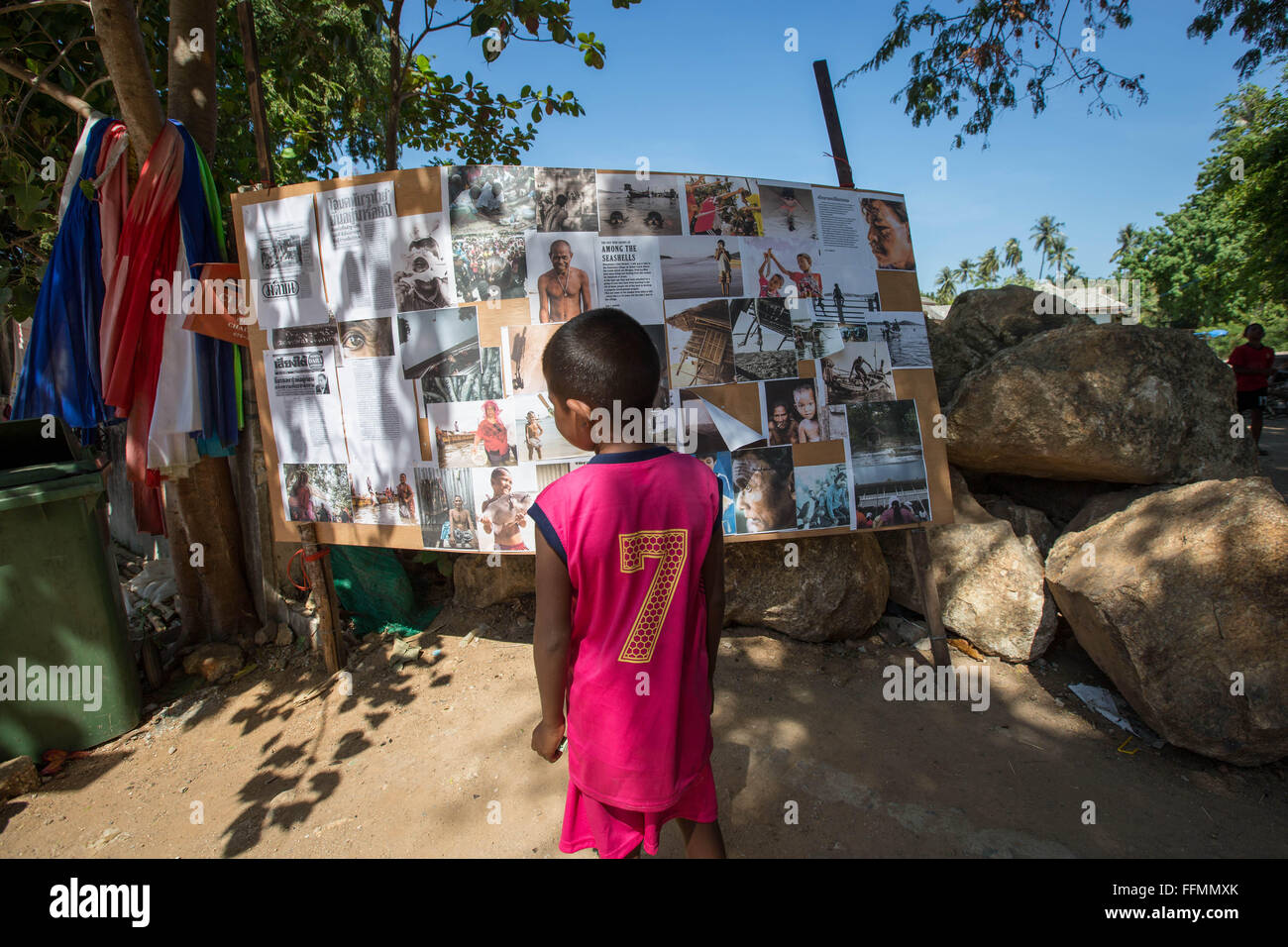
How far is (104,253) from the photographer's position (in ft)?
11.3

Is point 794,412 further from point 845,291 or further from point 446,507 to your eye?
point 446,507

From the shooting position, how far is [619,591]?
5.02ft

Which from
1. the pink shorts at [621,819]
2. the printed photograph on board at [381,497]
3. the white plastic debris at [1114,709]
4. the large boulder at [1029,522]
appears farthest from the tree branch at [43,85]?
the white plastic debris at [1114,709]

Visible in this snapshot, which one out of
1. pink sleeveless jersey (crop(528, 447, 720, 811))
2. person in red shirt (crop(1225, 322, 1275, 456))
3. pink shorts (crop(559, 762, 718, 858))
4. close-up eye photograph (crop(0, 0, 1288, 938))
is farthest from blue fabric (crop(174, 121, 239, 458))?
person in red shirt (crop(1225, 322, 1275, 456))

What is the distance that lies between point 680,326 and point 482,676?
2.29 metres

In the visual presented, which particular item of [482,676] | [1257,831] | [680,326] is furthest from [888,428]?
[482,676]

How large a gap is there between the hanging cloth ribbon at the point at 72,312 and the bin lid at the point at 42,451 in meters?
0.32

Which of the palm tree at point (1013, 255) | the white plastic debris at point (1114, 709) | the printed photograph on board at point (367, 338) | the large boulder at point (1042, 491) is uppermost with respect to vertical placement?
the palm tree at point (1013, 255)

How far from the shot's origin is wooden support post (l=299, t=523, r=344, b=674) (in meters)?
3.48

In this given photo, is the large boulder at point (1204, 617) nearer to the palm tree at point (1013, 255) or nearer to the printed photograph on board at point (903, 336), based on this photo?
the printed photograph on board at point (903, 336)

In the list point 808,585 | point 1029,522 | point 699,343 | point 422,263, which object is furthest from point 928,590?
point 422,263

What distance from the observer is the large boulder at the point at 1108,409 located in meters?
3.49

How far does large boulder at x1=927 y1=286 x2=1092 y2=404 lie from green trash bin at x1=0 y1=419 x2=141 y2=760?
5.19 m
